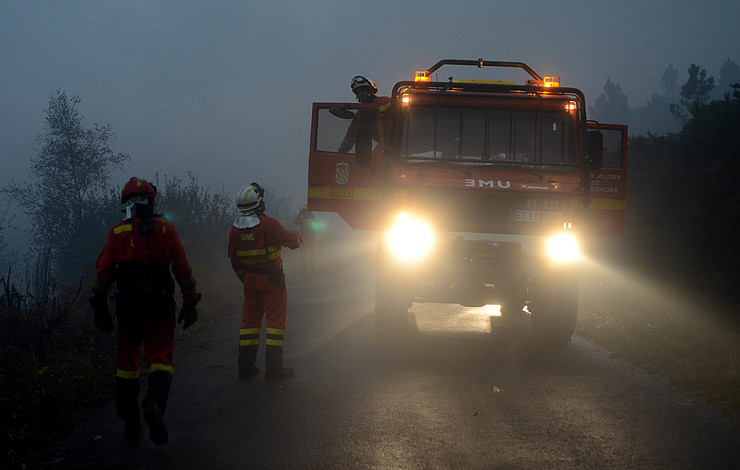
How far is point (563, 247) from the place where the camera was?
6930mm

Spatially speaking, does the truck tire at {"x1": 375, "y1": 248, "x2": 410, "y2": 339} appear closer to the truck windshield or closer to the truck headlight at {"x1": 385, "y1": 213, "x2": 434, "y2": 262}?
the truck headlight at {"x1": 385, "y1": 213, "x2": 434, "y2": 262}

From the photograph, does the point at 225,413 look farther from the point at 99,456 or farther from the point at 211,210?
the point at 211,210

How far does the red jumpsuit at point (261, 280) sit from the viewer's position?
5.90 meters

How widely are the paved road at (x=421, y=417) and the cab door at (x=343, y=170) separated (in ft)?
5.54

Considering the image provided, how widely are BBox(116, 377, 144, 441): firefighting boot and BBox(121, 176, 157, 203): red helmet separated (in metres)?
1.27

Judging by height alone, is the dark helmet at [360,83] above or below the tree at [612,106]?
below

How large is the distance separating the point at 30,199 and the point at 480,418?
2734 cm

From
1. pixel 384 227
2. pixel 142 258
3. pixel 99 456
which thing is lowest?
pixel 99 456

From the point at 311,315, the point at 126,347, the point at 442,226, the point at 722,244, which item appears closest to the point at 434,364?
the point at 442,226

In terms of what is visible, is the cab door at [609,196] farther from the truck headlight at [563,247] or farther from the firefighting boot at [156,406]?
the firefighting boot at [156,406]

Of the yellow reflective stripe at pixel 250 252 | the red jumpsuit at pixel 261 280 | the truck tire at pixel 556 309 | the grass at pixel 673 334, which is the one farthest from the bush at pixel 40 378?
the grass at pixel 673 334

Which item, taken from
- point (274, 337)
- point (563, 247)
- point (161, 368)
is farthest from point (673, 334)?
point (161, 368)

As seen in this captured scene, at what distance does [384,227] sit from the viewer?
23.1ft

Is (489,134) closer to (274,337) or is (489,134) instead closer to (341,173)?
(341,173)
